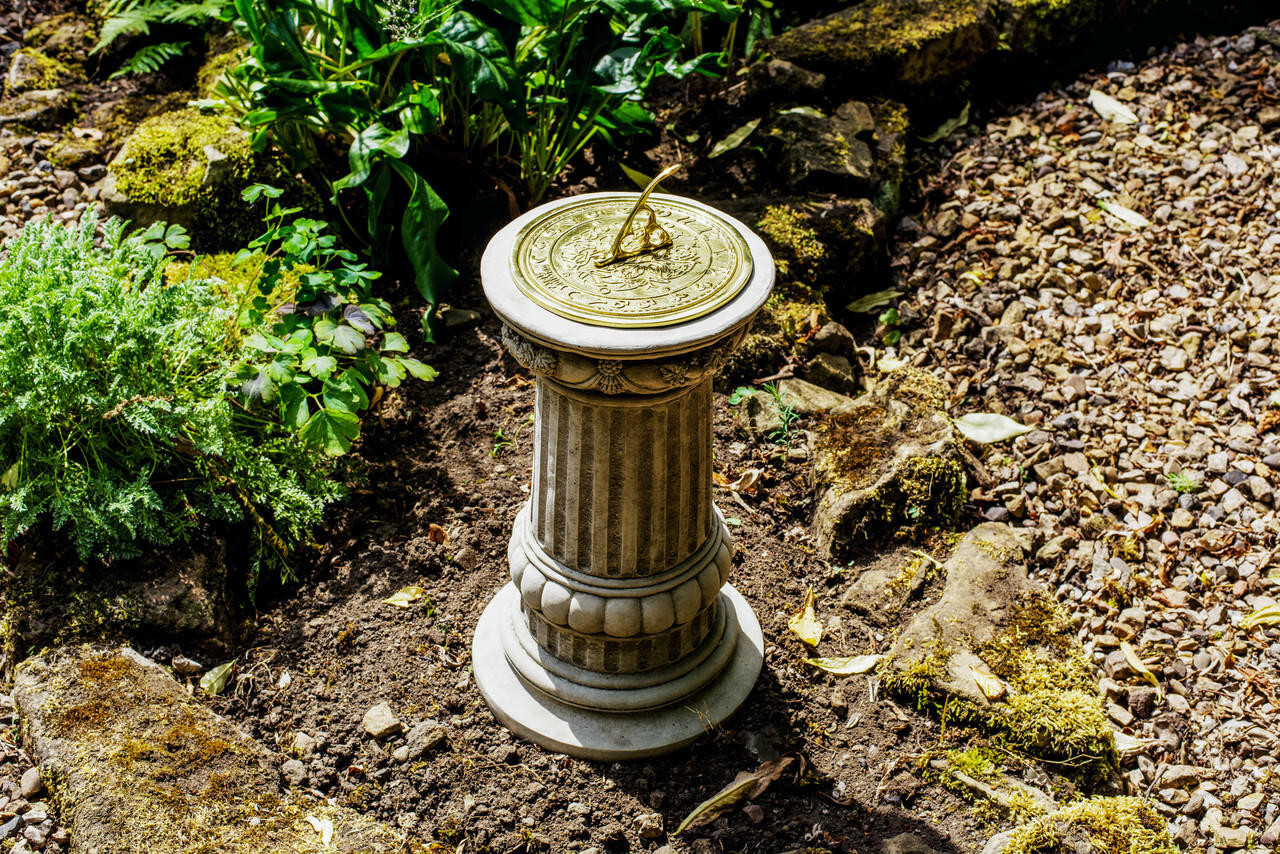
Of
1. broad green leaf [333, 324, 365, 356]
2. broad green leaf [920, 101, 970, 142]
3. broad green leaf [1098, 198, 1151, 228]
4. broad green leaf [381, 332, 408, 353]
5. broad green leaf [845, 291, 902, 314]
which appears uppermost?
broad green leaf [920, 101, 970, 142]

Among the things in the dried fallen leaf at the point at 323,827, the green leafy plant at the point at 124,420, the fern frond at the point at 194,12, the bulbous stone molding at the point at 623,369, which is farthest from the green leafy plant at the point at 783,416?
the fern frond at the point at 194,12

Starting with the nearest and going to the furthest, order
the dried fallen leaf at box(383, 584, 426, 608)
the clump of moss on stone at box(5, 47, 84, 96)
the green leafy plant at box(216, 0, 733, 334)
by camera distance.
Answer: the dried fallen leaf at box(383, 584, 426, 608)
the green leafy plant at box(216, 0, 733, 334)
the clump of moss on stone at box(5, 47, 84, 96)

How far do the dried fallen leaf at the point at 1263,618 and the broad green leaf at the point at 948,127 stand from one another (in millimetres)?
2636

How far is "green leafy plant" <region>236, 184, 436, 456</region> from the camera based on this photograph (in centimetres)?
302

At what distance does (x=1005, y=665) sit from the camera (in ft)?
9.57

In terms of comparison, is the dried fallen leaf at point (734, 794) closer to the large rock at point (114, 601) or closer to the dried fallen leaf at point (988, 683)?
the dried fallen leaf at point (988, 683)

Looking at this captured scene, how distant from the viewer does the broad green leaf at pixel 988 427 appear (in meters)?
3.75

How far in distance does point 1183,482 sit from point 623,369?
Result: 7.53 feet

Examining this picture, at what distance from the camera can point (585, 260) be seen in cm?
248

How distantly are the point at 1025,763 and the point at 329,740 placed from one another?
5.95 feet

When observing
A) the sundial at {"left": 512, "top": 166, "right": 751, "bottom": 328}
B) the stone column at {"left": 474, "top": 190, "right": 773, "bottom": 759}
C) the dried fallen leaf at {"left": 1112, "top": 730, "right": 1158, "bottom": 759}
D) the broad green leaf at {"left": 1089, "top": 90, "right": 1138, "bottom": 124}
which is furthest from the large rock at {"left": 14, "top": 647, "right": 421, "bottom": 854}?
the broad green leaf at {"left": 1089, "top": 90, "right": 1138, "bottom": 124}

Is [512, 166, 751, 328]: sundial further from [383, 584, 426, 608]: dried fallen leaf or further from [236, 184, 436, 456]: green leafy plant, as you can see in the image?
[383, 584, 426, 608]: dried fallen leaf

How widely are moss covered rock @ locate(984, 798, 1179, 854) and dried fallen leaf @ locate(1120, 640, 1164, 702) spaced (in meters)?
0.62

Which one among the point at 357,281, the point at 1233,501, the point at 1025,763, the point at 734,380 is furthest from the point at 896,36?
the point at 1025,763
